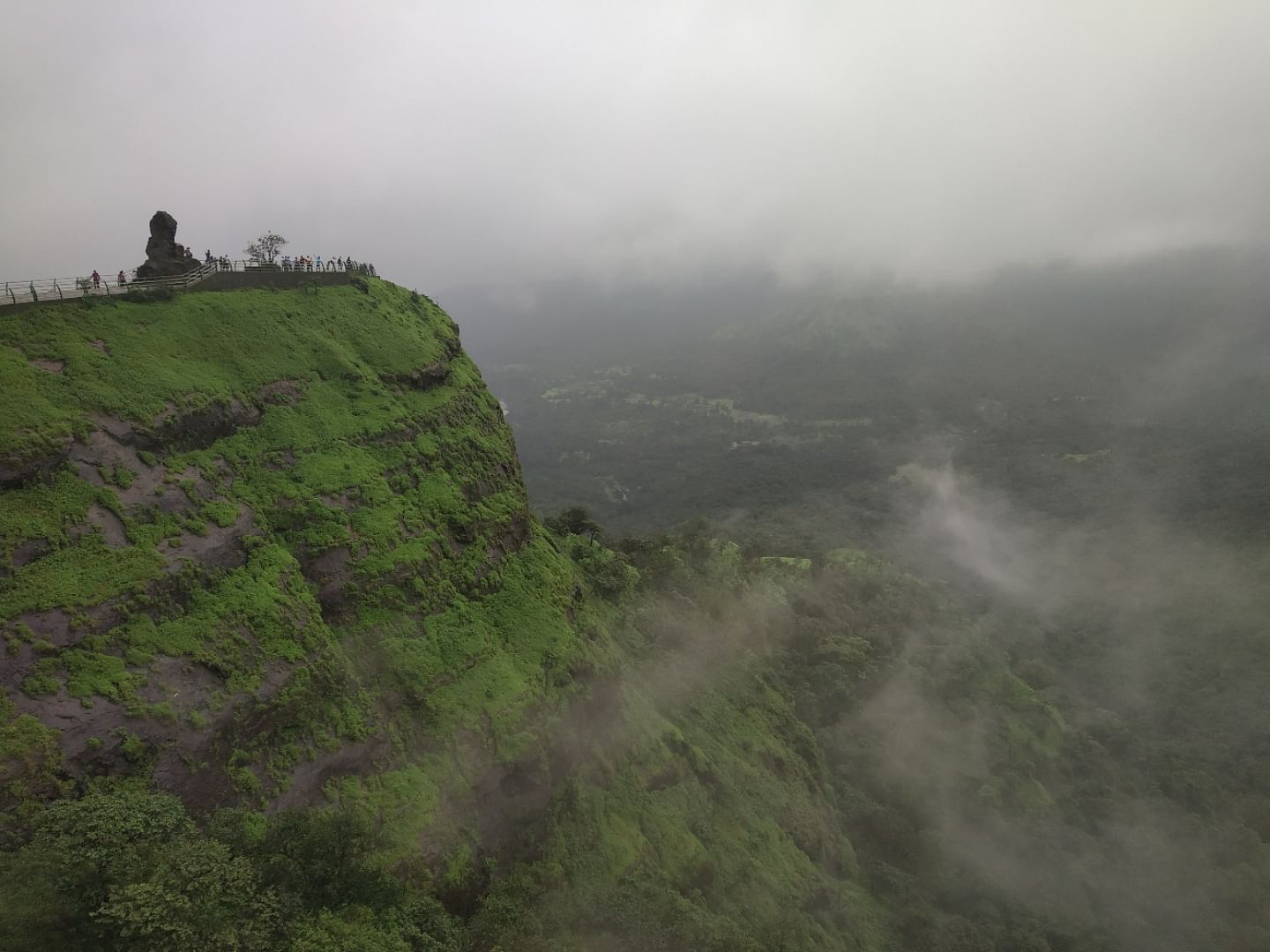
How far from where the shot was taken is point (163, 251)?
1457 inches

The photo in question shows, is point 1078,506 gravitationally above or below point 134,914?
below

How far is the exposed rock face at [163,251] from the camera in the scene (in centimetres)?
3622

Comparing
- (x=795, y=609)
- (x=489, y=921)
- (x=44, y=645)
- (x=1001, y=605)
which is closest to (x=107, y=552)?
(x=44, y=645)

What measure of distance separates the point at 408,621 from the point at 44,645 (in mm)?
13733

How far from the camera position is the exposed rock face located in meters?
36.2

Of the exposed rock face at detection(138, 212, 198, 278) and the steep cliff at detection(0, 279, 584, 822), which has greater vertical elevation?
the exposed rock face at detection(138, 212, 198, 278)

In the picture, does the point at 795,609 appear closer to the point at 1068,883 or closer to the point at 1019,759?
the point at 1019,759

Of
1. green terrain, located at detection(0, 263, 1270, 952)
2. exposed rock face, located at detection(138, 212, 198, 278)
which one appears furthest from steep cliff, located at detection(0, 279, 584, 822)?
exposed rock face, located at detection(138, 212, 198, 278)

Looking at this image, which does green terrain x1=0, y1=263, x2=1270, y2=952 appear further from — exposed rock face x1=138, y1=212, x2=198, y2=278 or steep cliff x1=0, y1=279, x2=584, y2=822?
exposed rock face x1=138, y1=212, x2=198, y2=278

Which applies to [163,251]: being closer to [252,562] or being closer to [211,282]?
[211,282]

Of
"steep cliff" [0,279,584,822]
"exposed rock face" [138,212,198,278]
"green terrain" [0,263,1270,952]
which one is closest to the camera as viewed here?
"green terrain" [0,263,1270,952]

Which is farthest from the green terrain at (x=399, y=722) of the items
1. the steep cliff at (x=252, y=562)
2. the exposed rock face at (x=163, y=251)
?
the exposed rock face at (x=163, y=251)

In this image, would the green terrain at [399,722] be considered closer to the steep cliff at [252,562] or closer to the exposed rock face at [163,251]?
the steep cliff at [252,562]

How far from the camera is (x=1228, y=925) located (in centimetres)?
6712
